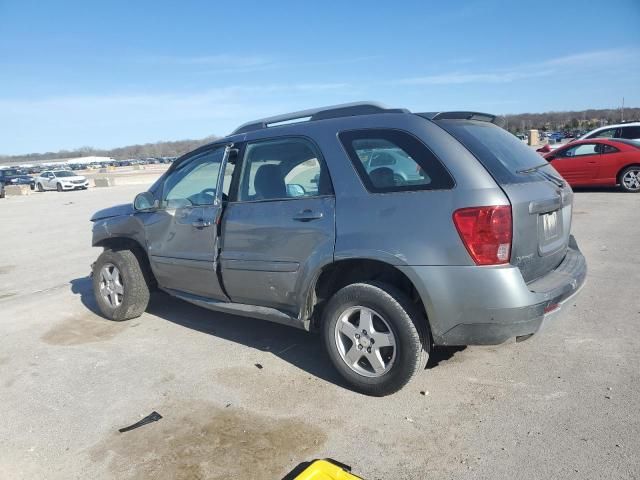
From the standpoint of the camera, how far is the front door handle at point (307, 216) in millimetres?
3531

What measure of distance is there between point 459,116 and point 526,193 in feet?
2.62

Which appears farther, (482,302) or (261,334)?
(261,334)

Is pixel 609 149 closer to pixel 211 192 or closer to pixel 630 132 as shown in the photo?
pixel 630 132

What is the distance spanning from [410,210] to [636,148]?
1210 cm

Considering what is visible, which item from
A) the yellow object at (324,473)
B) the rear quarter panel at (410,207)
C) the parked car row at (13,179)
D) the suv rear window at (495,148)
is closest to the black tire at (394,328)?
the rear quarter panel at (410,207)

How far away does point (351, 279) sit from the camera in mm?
3615

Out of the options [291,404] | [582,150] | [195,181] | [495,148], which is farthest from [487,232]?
[582,150]

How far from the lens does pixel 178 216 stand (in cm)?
462

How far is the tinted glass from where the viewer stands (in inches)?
608

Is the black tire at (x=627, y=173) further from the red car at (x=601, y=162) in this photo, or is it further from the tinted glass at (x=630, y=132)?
the tinted glass at (x=630, y=132)

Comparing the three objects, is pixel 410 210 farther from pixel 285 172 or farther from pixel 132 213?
pixel 132 213

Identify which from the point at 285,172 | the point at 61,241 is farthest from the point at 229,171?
the point at 61,241

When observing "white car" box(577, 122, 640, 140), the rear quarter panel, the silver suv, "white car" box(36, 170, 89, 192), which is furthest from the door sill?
"white car" box(36, 170, 89, 192)

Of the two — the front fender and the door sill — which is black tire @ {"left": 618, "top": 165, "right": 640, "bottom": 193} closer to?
the door sill
